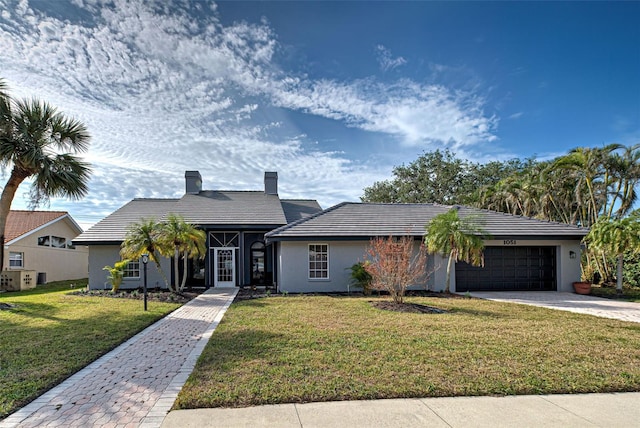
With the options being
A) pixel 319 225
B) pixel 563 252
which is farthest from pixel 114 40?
pixel 563 252

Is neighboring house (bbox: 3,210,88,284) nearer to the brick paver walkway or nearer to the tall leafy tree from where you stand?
the brick paver walkway

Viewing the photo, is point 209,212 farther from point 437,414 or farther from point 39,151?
point 437,414

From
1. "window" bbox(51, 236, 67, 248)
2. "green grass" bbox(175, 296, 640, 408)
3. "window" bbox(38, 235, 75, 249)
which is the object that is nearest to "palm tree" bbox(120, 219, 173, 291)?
"green grass" bbox(175, 296, 640, 408)

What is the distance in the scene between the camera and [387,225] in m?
16.3

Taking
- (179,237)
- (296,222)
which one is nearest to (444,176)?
(296,222)

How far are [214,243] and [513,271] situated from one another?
1377 centimetres

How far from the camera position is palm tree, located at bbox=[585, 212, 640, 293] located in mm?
12977

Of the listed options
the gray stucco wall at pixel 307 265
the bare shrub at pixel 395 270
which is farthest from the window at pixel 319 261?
the bare shrub at pixel 395 270

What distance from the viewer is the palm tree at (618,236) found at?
1298cm

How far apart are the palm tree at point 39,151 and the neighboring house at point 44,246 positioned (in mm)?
9940

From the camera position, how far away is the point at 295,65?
13.0 meters

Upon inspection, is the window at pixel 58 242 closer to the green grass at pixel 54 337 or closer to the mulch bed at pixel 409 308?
the green grass at pixel 54 337

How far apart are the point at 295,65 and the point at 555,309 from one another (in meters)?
11.5

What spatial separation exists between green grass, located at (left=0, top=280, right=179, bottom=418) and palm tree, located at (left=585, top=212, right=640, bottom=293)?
50.5 feet
